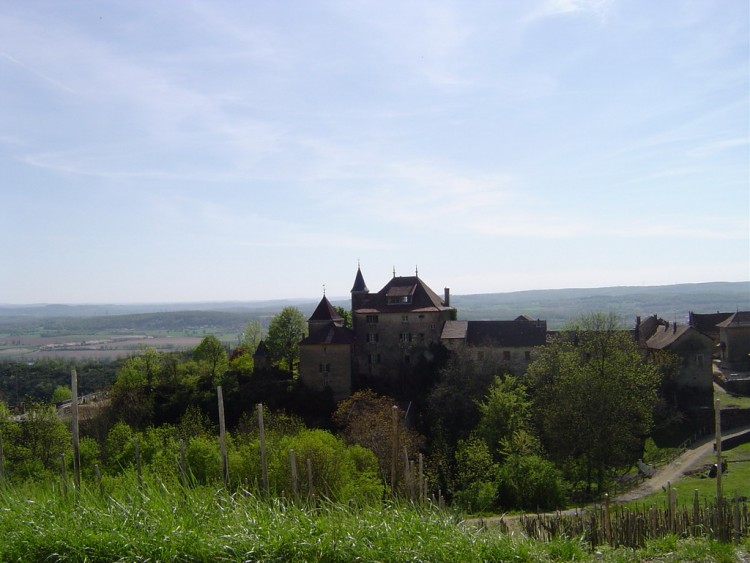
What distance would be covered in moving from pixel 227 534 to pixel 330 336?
124 feet

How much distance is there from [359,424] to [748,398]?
28.3 metres

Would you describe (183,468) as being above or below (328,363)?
above

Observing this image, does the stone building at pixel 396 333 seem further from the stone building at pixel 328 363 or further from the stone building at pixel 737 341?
the stone building at pixel 737 341

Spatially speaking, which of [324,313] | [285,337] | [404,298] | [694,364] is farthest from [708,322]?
[285,337]

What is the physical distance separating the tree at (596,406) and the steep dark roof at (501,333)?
713 cm

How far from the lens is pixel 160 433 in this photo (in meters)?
35.2

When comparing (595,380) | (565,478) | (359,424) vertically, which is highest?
(595,380)

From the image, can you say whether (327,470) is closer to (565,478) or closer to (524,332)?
(565,478)

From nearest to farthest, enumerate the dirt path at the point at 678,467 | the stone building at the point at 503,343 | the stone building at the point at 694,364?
the dirt path at the point at 678,467, the stone building at the point at 694,364, the stone building at the point at 503,343

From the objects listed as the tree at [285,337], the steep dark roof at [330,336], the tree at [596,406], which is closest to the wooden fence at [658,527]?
the tree at [596,406]

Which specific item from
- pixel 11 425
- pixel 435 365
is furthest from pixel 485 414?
pixel 11 425

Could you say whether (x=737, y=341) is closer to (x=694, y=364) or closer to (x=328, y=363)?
(x=694, y=364)

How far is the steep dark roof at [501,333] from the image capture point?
152ft

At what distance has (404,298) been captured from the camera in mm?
49094
